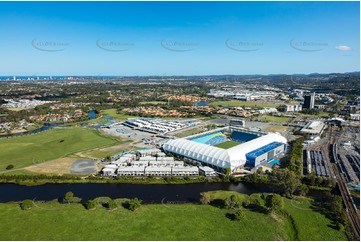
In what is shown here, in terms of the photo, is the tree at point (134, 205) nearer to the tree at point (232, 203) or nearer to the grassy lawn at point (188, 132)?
the tree at point (232, 203)

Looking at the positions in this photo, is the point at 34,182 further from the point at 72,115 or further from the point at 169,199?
the point at 72,115

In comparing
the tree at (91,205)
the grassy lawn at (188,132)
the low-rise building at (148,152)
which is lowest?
the tree at (91,205)

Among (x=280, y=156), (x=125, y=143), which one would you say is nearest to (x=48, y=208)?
(x=125, y=143)

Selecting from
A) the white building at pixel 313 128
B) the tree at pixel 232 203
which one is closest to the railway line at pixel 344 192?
the tree at pixel 232 203

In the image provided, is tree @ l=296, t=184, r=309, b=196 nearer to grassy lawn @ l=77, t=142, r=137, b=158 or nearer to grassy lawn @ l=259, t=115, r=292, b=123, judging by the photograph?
grassy lawn @ l=77, t=142, r=137, b=158

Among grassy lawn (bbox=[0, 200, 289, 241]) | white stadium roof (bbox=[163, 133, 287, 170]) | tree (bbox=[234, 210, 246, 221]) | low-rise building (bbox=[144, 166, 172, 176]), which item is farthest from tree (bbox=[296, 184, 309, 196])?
low-rise building (bbox=[144, 166, 172, 176])

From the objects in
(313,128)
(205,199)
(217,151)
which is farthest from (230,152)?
(313,128)
